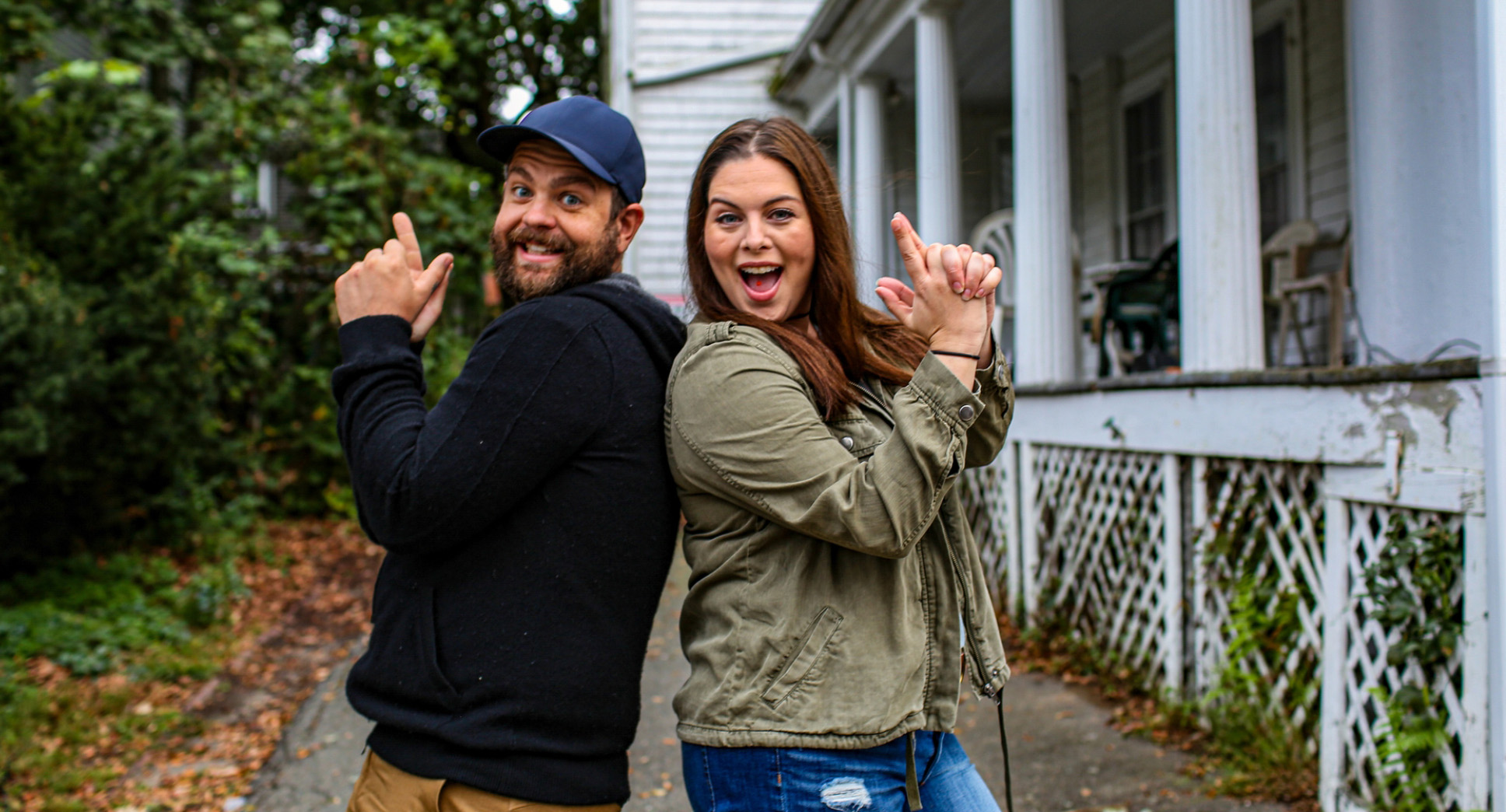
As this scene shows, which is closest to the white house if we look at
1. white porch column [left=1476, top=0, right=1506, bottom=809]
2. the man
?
white porch column [left=1476, top=0, right=1506, bottom=809]

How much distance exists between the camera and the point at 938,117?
25.2 ft

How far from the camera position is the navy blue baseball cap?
180cm

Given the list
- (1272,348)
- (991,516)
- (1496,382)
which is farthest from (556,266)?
(1272,348)

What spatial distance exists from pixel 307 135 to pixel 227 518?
370 cm

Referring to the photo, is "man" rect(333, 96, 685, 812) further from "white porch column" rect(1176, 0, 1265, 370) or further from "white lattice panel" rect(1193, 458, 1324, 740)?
"white porch column" rect(1176, 0, 1265, 370)

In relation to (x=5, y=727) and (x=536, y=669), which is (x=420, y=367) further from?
(x=5, y=727)

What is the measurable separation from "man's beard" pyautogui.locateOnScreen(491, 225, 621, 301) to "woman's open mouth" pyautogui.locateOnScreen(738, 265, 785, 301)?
0.26m

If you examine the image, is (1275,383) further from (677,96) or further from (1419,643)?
(677,96)

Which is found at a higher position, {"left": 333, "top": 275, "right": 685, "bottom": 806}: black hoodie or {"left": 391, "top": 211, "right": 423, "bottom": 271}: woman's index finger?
{"left": 391, "top": 211, "right": 423, "bottom": 271}: woman's index finger

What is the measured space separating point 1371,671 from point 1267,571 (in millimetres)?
775

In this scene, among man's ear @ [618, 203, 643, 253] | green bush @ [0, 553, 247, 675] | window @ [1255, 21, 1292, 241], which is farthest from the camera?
A: window @ [1255, 21, 1292, 241]

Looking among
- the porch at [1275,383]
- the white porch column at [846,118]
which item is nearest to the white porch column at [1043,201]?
the porch at [1275,383]

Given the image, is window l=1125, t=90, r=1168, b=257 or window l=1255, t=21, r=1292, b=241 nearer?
window l=1255, t=21, r=1292, b=241

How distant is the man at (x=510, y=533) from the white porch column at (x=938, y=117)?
6.08 meters
